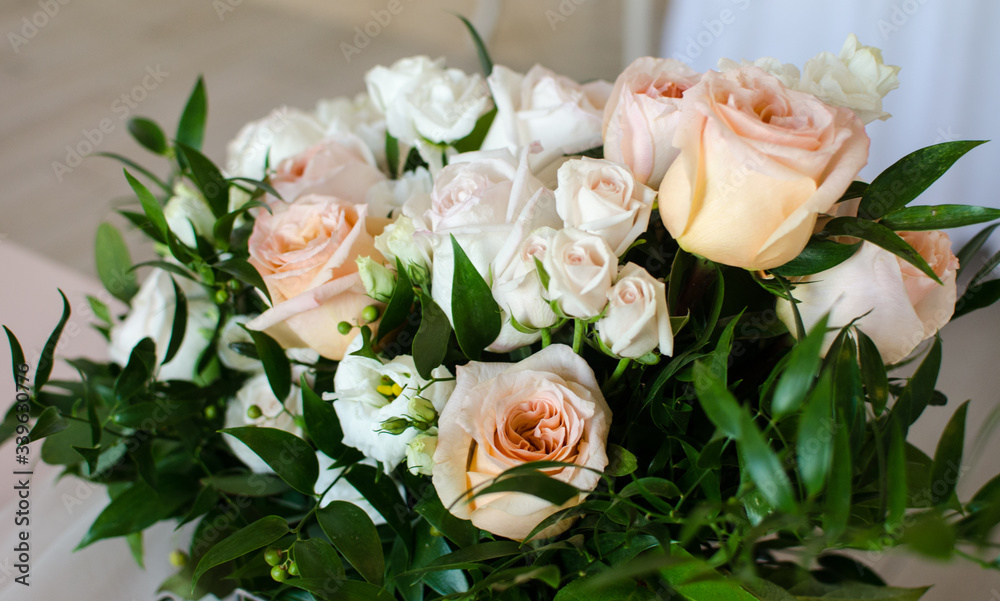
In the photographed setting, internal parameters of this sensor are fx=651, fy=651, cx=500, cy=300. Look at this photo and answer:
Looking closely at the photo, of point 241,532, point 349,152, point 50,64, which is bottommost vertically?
point 50,64

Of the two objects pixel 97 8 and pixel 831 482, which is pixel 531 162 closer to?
pixel 831 482

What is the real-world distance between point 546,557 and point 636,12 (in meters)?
1.38

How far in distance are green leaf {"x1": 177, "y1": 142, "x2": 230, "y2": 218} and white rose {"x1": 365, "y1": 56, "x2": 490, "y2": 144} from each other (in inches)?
6.3

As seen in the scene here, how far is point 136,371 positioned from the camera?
1.70ft

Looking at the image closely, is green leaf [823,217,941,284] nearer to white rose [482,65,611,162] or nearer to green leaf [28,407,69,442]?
white rose [482,65,611,162]

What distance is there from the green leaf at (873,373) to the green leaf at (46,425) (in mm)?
521

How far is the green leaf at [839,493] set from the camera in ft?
0.92

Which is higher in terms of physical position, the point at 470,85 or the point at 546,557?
the point at 470,85

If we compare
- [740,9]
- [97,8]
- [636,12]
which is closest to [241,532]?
[740,9]

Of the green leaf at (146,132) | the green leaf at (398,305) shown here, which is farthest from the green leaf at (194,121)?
the green leaf at (398,305)

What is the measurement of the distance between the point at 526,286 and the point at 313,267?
18 centimetres

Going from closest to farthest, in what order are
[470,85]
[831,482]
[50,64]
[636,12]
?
1. [831,482]
2. [470,85]
3. [636,12]
4. [50,64]

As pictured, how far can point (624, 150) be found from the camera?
0.42m

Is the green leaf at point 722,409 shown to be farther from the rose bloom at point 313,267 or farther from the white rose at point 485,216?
the rose bloom at point 313,267
